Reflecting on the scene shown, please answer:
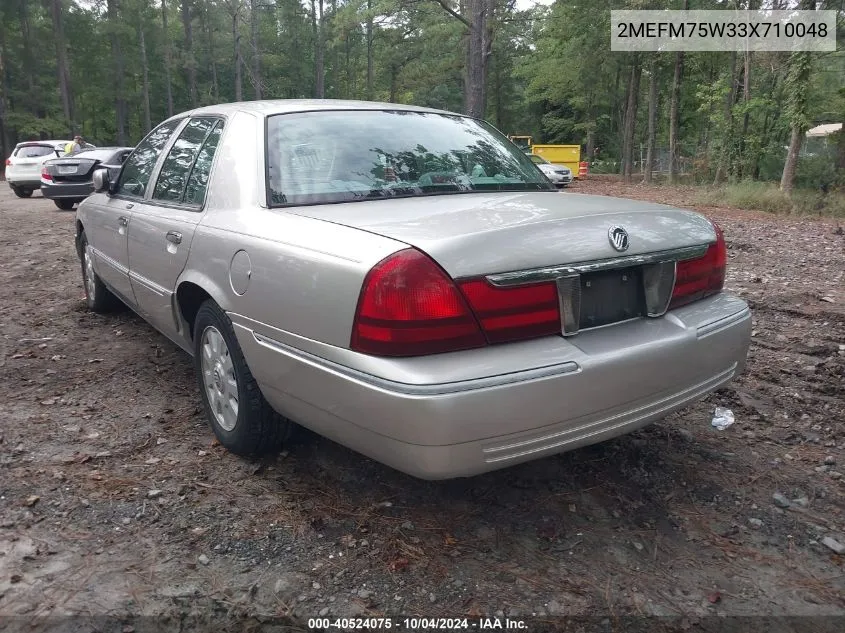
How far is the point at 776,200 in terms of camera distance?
14.3 m

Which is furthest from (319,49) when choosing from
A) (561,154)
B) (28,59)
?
(561,154)

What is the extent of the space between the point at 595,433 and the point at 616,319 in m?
0.44

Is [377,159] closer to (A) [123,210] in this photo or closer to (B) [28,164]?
(A) [123,210]

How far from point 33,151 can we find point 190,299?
17997 mm

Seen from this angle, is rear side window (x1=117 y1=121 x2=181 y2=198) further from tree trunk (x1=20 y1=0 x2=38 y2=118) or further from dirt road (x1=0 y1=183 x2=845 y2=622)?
tree trunk (x1=20 y1=0 x2=38 y2=118)

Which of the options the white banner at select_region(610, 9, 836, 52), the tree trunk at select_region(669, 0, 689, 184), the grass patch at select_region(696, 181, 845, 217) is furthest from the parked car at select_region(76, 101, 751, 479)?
the tree trunk at select_region(669, 0, 689, 184)

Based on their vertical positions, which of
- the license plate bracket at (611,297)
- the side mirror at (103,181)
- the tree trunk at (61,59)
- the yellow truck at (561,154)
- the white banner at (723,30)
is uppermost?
the tree trunk at (61,59)

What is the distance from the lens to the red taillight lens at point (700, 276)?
8.84ft

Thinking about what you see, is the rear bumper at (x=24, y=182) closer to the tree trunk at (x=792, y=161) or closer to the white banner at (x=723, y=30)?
the tree trunk at (x=792, y=161)

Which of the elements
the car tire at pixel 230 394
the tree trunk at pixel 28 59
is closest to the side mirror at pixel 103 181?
the car tire at pixel 230 394

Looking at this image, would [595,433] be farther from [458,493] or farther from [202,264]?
[202,264]

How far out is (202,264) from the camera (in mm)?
3020

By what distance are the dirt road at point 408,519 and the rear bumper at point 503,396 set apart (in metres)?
0.41

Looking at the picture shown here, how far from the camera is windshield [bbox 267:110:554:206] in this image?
114 inches
